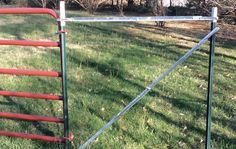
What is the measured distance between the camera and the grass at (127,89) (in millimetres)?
4590

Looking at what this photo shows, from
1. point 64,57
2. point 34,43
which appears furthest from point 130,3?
point 64,57

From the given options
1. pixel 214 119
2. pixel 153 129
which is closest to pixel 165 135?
pixel 153 129

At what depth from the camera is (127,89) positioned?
250 inches

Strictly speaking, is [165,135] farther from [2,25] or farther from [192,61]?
[2,25]

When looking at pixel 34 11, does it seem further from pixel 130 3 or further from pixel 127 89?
pixel 130 3

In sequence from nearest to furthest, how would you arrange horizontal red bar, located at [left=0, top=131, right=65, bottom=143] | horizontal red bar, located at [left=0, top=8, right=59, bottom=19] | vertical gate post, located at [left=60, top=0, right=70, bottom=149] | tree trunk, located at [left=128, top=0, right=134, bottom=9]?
1. vertical gate post, located at [left=60, top=0, right=70, bottom=149]
2. horizontal red bar, located at [left=0, top=8, right=59, bottom=19]
3. horizontal red bar, located at [left=0, top=131, right=65, bottom=143]
4. tree trunk, located at [left=128, top=0, right=134, bottom=9]

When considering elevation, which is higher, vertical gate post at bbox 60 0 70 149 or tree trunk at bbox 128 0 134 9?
tree trunk at bbox 128 0 134 9

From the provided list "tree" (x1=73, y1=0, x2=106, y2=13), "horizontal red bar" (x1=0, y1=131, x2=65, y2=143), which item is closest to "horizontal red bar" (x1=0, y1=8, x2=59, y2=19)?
"horizontal red bar" (x1=0, y1=131, x2=65, y2=143)

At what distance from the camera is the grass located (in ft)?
15.1

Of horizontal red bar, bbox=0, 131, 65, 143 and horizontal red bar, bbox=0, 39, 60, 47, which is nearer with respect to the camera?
horizontal red bar, bbox=0, 39, 60, 47

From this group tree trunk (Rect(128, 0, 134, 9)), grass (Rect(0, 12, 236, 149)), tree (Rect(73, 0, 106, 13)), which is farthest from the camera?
tree trunk (Rect(128, 0, 134, 9))

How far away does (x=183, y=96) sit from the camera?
19.8 ft

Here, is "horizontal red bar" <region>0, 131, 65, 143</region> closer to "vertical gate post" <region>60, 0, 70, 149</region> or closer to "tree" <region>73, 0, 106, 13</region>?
"vertical gate post" <region>60, 0, 70, 149</region>

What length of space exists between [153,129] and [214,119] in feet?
2.77
